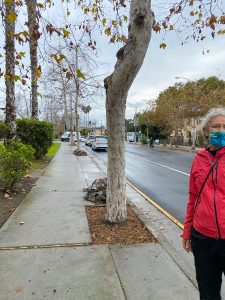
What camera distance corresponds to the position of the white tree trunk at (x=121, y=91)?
17.0ft

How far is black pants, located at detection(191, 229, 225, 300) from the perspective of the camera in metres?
2.58

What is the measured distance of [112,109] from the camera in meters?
5.92

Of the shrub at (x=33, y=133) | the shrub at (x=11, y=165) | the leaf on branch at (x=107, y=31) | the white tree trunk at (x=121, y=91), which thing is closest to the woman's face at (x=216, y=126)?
the white tree trunk at (x=121, y=91)

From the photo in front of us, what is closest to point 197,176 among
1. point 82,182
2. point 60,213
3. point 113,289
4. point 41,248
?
point 113,289

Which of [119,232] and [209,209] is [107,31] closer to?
[119,232]

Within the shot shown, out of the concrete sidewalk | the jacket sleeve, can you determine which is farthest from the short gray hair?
the concrete sidewalk

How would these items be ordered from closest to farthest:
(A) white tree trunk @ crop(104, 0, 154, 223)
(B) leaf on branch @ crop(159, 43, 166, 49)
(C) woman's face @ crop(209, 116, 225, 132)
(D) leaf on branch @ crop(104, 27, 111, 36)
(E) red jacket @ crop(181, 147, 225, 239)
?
(E) red jacket @ crop(181, 147, 225, 239) < (C) woman's face @ crop(209, 116, 225, 132) < (A) white tree trunk @ crop(104, 0, 154, 223) < (B) leaf on branch @ crop(159, 43, 166, 49) < (D) leaf on branch @ crop(104, 27, 111, 36)

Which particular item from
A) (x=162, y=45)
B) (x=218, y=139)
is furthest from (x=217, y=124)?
(x=162, y=45)

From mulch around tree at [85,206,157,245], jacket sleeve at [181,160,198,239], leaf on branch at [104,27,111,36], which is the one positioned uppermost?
leaf on branch at [104,27,111,36]

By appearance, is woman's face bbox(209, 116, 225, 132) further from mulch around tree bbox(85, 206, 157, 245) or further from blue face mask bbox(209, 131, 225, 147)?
mulch around tree bbox(85, 206, 157, 245)

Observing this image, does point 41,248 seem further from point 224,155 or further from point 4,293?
point 224,155

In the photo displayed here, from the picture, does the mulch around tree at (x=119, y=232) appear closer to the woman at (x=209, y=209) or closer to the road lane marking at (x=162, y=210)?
the road lane marking at (x=162, y=210)

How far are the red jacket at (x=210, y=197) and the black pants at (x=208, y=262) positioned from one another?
0.20 ft

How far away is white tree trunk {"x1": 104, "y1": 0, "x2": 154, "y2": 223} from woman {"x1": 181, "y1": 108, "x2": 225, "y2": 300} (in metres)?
2.70
